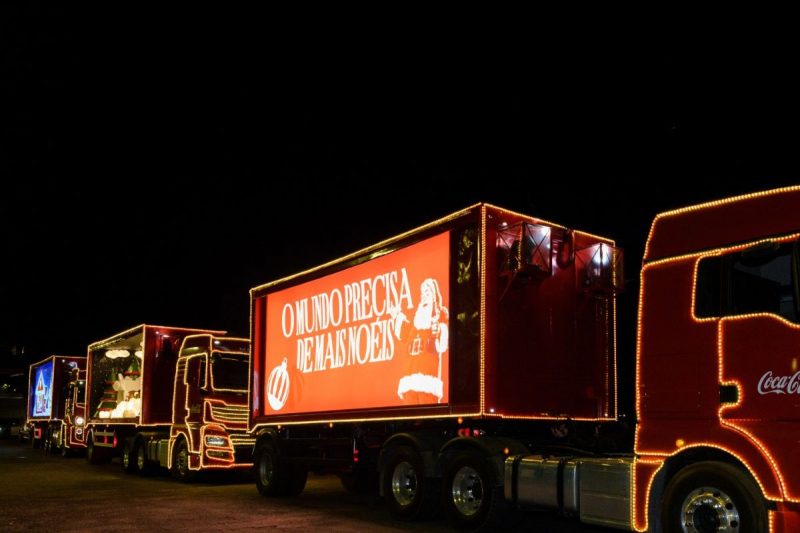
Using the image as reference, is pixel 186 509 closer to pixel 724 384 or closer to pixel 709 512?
pixel 709 512

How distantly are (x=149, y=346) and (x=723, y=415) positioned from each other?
52.3 feet

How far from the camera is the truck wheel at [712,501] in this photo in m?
6.73

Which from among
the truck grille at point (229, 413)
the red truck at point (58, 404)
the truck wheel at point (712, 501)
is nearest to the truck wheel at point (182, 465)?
the truck grille at point (229, 413)

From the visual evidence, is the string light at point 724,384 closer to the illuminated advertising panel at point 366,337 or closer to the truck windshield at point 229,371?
the illuminated advertising panel at point 366,337

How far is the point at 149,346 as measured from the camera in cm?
2030

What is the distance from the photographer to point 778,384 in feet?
22.1

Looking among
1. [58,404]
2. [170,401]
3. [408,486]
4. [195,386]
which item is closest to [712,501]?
[408,486]

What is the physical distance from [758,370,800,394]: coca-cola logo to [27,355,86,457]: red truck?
24890mm

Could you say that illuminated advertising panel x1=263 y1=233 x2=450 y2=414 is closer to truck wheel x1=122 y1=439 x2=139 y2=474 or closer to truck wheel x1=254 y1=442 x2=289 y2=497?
truck wheel x1=254 y1=442 x2=289 y2=497

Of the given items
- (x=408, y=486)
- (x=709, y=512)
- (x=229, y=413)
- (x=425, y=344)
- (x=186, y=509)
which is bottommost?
(x=186, y=509)

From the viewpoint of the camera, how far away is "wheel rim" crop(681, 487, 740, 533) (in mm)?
6871

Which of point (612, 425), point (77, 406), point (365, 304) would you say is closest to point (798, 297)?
point (612, 425)

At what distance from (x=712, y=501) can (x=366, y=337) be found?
5749 millimetres

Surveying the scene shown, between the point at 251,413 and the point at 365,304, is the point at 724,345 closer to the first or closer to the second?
the point at 365,304
